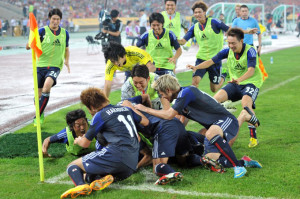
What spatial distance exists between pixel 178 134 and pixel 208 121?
0.45m

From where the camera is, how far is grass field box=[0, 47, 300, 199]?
5.06m

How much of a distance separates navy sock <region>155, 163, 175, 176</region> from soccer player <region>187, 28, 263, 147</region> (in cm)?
208

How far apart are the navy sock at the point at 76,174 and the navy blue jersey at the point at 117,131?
357 mm

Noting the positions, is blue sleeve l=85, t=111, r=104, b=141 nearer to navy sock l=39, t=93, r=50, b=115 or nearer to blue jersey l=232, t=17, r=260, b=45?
navy sock l=39, t=93, r=50, b=115

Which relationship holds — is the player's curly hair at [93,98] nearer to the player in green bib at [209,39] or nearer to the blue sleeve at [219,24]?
the player in green bib at [209,39]

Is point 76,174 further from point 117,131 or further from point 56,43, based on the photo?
point 56,43

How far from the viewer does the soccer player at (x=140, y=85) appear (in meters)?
6.30

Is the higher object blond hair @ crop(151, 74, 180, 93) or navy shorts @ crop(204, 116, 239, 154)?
blond hair @ crop(151, 74, 180, 93)

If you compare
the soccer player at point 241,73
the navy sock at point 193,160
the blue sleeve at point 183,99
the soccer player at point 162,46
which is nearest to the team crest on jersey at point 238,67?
the soccer player at point 241,73

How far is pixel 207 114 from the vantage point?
6016mm

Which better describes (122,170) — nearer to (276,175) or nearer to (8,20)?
(276,175)

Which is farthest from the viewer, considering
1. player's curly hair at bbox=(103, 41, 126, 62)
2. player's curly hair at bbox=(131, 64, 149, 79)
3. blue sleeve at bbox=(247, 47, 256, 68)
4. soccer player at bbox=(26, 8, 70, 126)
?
soccer player at bbox=(26, 8, 70, 126)

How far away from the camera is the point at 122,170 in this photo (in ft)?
17.2

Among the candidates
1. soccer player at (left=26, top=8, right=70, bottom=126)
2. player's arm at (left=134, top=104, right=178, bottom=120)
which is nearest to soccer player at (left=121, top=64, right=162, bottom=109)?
player's arm at (left=134, top=104, right=178, bottom=120)
